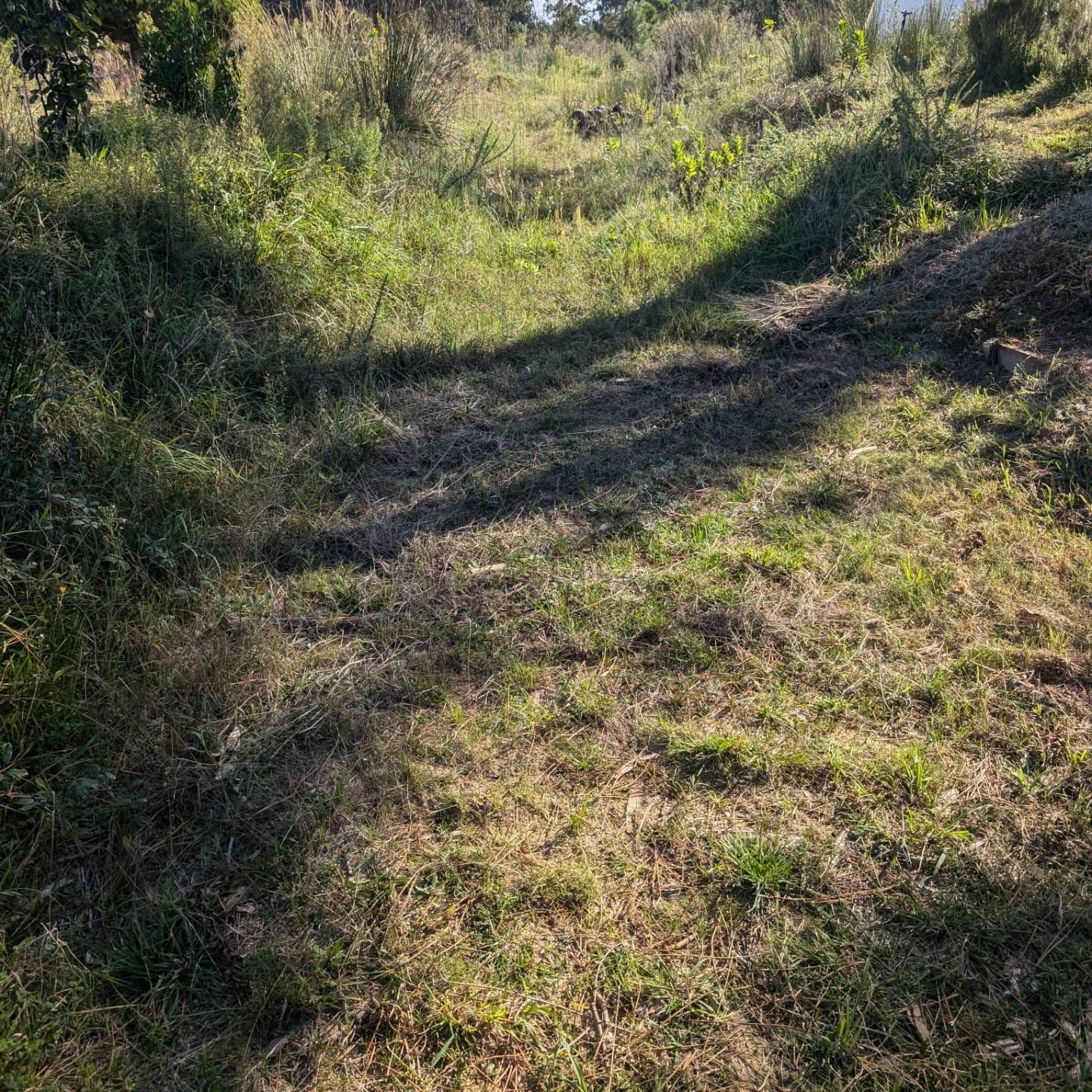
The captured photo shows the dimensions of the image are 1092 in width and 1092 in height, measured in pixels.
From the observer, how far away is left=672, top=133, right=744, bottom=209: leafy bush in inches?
285

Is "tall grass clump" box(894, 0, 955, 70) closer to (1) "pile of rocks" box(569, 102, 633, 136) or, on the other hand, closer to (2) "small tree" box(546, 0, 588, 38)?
(1) "pile of rocks" box(569, 102, 633, 136)

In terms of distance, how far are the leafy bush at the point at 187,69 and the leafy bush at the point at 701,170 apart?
3636 mm

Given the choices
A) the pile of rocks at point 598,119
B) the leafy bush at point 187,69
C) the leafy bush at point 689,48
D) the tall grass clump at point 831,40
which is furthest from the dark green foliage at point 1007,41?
the leafy bush at point 187,69

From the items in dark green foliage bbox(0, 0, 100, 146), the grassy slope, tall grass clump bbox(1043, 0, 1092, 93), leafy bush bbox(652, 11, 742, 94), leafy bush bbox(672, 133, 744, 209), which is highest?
leafy bush bbox(652, 11, 742, 94)

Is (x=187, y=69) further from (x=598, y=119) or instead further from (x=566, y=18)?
(x=566, y=18)

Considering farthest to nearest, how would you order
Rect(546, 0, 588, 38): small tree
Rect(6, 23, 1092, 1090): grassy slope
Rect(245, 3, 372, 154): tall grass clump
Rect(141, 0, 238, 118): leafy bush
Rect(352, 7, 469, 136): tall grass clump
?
Rect(546, 0, 588, 38): small tree, Rect(352, 7, 469, 136): tall grass clump, Rect(245, 3, 372, 154): tall grass clump, Rect(141, 0, 238, 118): leafy bush, Rect(6, 23, 1092, 1090): grassy slope

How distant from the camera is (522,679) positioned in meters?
3.00

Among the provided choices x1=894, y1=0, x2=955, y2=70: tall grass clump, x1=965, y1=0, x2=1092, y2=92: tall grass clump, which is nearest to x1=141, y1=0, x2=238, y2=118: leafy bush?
x1=894, y1=0, x2=955, y2=70: tall grass clump

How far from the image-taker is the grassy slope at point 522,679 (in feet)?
6.66

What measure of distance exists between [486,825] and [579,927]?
42 centimetres

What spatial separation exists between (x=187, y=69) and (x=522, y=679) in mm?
5588

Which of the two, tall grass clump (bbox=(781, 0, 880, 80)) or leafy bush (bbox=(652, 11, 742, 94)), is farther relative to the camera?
leafy bush (bbox=(652, 11, 742, 94))

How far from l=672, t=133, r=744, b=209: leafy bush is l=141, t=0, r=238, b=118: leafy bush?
364 centimetres

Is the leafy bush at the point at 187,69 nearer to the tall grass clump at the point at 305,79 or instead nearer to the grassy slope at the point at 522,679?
Result: the tall grass clump at the point at 305,79
